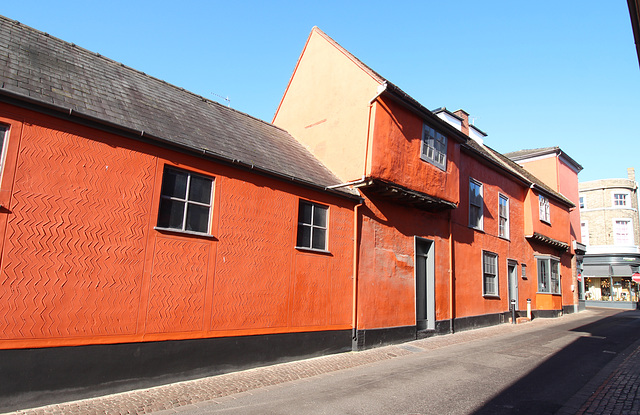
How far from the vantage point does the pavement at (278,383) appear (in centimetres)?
584

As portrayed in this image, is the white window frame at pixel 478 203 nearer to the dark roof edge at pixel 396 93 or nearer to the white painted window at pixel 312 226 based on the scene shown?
the dark roof edge at pixel 396 93

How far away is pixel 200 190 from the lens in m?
8.12

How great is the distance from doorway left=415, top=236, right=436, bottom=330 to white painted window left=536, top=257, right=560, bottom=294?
10118mm

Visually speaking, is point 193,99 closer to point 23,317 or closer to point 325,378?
point 23,317

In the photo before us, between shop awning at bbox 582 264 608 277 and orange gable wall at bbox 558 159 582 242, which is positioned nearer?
orange gable wall at bbox 558 159 582 242

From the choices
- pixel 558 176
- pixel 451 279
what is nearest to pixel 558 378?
pixel 451 279

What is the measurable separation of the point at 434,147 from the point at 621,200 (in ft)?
99.8

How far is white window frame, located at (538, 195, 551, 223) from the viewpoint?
2120 centimetres

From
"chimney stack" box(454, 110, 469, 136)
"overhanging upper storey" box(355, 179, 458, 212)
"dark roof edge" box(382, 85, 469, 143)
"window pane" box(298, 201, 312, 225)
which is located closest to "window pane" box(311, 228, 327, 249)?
"window pane" box(298, 201, 312, 225)

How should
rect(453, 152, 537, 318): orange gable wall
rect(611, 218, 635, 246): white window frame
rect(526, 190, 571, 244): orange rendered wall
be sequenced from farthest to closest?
rect(611, 218, 635, 246): white window frame < rect(526, 190, 571, 244): orange rendered wall < rect(453, 152, 537, 318): orange gable wall

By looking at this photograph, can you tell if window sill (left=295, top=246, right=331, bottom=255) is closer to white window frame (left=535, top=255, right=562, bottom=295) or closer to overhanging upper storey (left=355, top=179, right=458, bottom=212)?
overhanging upper storey (left=355, top=179, right=458, bottom=212)

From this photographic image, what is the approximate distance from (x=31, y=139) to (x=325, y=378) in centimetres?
650

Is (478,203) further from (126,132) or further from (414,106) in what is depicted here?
(126,132)

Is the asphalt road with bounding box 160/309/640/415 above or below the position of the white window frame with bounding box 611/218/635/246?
below
